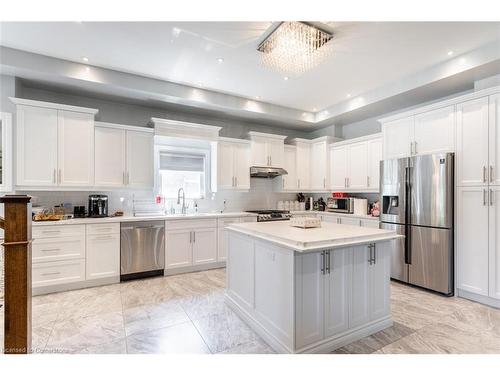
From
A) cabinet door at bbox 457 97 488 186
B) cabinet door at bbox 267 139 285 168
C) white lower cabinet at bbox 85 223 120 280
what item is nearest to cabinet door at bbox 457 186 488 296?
cabinet door at bbox 457 97 488 186

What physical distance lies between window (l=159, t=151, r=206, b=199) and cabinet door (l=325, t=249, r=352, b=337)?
3266 millimetres

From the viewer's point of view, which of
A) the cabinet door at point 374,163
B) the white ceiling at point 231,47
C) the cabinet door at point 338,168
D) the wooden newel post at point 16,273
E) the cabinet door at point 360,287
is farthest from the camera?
the cabinet door at point 338,168

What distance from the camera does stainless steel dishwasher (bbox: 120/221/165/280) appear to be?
3667 millimetres

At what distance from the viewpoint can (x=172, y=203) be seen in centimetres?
462

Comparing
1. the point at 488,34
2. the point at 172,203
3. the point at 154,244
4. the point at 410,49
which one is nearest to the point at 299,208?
the point at 172,203

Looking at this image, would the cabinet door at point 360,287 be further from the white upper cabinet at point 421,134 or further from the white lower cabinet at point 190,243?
the white lower cabinet at point 190,243

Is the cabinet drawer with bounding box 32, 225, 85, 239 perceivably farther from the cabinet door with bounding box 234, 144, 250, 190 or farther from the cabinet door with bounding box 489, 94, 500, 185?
the cabinet door with bounding box 489, 94, 500, 185

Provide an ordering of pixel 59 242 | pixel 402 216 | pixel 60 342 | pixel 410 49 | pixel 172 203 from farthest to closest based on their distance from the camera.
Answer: pixel 172 203 → pixel 402 216 → pixel 59 242 → pixel 410 49 → pixel 60 342

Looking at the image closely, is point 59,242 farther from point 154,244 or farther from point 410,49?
point 410,49

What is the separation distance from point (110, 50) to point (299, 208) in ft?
14.4

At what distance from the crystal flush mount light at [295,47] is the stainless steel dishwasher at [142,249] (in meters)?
2.78

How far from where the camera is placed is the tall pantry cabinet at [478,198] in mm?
2863

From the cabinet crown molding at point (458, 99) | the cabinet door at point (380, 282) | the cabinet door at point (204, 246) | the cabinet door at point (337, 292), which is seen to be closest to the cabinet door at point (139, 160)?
the cabinet door at point (204, 246)

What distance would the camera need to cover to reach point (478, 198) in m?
→ 2.99
